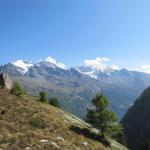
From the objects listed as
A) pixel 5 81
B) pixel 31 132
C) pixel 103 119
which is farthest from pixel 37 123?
pixel 5 81

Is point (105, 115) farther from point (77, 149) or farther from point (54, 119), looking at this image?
point (77, 149)

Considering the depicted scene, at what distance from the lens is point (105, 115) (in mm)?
56062

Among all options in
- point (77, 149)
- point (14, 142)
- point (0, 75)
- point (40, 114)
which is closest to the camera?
point (14, 142)

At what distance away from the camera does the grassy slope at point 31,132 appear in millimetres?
37250

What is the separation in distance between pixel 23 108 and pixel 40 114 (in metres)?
3.56

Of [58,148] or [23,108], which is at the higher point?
[23,108]

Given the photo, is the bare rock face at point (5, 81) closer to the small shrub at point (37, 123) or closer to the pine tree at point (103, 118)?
the pine tree at point (103, 118)

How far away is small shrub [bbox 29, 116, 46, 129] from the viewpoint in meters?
45.9

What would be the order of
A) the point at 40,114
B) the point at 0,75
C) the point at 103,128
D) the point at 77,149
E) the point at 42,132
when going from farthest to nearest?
the point at 0,75 < the point at 103,128 < the point at 40,114 < the point at 42,132 < the point at 77,149

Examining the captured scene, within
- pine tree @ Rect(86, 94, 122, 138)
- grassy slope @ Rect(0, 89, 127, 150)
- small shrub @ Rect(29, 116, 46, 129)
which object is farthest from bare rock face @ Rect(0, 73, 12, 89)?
small shrub @ Rect(29, 116, 46, 129)

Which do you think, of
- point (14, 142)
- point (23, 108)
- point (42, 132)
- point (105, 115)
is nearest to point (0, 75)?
point (23, 108)

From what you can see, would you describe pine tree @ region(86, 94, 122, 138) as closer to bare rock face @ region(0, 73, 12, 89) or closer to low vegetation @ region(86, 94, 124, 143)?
low vegetation @ region(86, 94, 124, 143)

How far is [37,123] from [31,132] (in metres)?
5.09

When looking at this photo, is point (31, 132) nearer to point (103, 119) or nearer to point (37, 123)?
point (37, 123)
